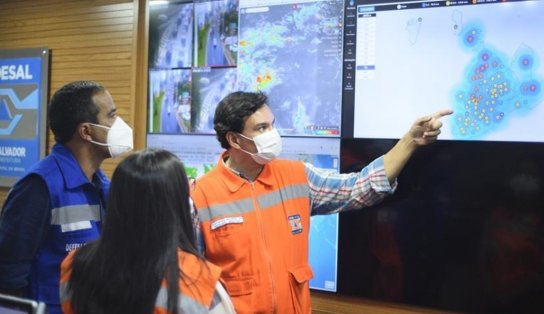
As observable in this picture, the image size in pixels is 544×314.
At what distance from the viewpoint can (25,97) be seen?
2.67 metres

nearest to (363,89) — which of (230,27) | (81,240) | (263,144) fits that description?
(263,144)

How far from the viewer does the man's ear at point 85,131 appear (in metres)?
1.67

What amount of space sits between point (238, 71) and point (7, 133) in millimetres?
1458

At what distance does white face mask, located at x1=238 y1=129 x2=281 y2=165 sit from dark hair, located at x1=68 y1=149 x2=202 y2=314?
566 mm

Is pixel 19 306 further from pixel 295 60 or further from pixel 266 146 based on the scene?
pixel 295 60

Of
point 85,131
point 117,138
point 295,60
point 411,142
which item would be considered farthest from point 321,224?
point 85,131

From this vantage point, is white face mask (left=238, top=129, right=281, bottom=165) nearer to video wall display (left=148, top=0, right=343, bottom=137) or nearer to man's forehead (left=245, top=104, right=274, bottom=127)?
man's forehead (left=245, top=104, right=274, bottom=127)

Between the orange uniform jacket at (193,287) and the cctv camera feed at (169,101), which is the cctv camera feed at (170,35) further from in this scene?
the orange uniform jacket at (193,287)

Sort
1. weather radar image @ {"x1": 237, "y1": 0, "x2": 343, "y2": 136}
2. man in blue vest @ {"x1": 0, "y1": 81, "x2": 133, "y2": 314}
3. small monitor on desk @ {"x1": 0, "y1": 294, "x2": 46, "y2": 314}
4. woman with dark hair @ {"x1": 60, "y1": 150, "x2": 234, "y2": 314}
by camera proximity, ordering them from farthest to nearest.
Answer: weather radar image @ {"x1": 237, "y1": 0, "x2": 343, "y2": 136} < man in blue vest @ {"x1": 0, "y1": 81, "x2": 133, "y2": 314} < woman with dark hair @ {"x1": 60, "y1": 150, "x2": 234, "y2": 314} < small monitor on desk @ {"x1": 0, "y1": 294, "x2": 46, "y2": 314}

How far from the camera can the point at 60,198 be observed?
1566 millimetres

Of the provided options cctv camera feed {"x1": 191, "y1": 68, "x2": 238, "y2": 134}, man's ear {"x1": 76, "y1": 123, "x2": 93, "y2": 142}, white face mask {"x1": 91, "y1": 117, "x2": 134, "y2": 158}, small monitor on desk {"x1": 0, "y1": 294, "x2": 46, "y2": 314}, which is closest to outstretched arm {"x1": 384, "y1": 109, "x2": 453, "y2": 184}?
cctv camera feed {"x1": 191, "y1": 68, "x2": 238, "y2": 134}

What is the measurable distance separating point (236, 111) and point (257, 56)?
524 millimetres

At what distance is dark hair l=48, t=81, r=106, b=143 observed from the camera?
1.65m

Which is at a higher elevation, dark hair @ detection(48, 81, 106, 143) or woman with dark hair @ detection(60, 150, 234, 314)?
dark hair @ detection(48, 81, 106, 143)
